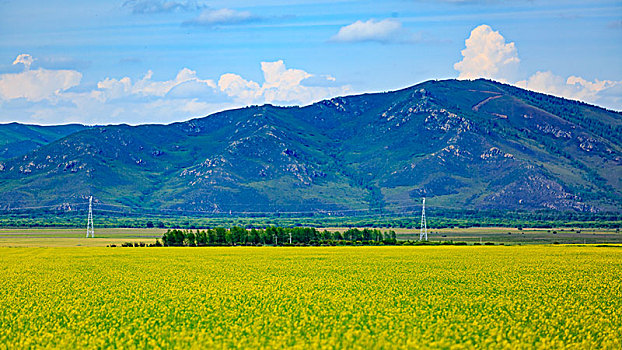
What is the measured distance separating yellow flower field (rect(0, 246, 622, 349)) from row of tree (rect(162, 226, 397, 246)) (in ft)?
307

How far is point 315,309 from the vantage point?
120ft

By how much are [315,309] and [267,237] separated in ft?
419

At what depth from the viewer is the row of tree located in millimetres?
155625

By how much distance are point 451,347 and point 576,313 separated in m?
11.7

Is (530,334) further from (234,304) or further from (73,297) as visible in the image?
(73,297)

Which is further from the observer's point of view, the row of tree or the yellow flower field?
the row of tree

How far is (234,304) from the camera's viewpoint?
38938mm

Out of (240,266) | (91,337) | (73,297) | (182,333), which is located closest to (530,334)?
(182,333)

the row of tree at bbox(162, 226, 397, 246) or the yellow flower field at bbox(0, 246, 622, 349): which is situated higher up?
the row of tree at bbox(162, 226, 397, 246)

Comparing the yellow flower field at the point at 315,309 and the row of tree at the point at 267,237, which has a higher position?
the row of tree at the point at 267,237

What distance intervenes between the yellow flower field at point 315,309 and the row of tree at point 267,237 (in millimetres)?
93501

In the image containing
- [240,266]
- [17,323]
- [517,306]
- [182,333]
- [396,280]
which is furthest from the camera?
[240,266]

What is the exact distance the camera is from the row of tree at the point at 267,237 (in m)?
156

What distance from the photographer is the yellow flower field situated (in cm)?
2853
